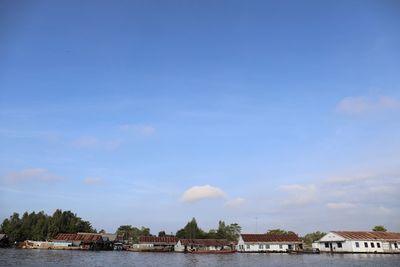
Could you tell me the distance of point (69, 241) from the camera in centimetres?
9469

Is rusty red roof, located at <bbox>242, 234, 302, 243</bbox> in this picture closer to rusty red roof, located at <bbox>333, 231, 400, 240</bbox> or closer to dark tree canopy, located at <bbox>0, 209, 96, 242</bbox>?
rusty red roof, located at <bbox>333, 231, 400, 240</bbox>

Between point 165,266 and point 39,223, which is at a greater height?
point 39,223

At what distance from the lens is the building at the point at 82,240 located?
312 ft

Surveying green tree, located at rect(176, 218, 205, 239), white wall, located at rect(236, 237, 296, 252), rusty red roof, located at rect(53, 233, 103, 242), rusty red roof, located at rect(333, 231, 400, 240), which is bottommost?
white wall, located at rect(236, 237, 296, 252)

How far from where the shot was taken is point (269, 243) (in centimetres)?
8269

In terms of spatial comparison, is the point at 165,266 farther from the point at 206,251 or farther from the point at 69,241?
the point at 69,241

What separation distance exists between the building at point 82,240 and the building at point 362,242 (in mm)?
60875

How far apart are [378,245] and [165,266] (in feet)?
159

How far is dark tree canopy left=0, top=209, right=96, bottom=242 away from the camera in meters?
106

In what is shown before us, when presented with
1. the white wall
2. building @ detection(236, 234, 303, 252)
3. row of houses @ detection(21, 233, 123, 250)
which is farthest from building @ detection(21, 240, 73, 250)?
the white wall

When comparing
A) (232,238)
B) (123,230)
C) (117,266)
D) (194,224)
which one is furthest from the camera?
(123,230)

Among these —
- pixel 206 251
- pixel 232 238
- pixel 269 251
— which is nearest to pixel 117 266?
pixel 206 251

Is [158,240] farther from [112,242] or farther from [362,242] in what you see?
[362,242]

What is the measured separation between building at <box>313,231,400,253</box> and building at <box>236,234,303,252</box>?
33.0ft
